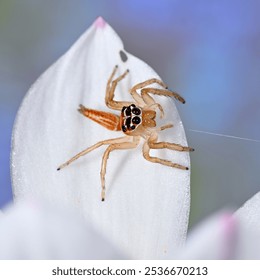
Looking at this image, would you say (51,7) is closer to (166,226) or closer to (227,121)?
(227,121)

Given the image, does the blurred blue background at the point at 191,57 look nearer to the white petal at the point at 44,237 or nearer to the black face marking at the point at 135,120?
the black face marking at the point at 135,120

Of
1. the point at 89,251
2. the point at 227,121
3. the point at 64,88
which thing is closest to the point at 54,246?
the point at 89,251

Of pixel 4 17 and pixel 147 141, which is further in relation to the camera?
pixel 4 17

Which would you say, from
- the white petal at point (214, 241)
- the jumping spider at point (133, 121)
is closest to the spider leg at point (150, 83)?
the jumping spider at point (133, 121)

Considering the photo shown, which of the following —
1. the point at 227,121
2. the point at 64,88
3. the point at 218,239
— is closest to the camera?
the point at 218,239

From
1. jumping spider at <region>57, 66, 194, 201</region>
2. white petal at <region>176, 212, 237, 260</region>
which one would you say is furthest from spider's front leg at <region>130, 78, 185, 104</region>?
white petal at <region>176, 212, 237, 260</region>

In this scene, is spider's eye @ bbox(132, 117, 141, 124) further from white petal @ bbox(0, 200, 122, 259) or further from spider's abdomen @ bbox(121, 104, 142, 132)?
white petal @ bbox(0, 200, 122, 259)
